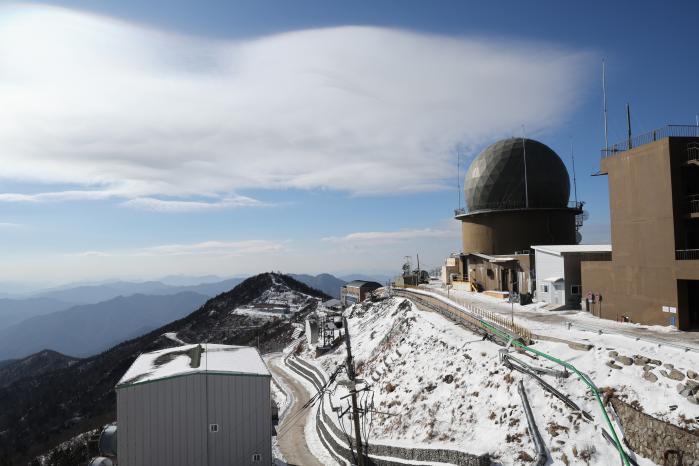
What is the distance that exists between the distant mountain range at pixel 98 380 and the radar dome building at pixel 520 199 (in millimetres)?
27425

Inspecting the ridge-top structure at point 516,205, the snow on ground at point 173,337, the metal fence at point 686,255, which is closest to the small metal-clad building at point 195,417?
the metal fence at point 686,255

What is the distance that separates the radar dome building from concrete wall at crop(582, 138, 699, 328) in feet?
57.7

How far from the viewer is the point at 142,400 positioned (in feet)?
59.3

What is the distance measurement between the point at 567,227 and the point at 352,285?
29.8 meters

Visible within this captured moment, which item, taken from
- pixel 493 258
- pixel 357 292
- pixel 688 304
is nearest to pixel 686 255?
pixel 688 304

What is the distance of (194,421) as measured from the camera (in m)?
18.3

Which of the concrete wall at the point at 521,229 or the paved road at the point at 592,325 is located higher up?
the concrete wall at the point at 521,229

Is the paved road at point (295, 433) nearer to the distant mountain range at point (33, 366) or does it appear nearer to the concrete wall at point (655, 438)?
the concrete wall at point (655, 438)

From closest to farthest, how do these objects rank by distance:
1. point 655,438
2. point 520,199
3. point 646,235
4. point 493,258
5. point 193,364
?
point 655,438 < point 193,364 < point 646,235 < point 493,258 < point 520,199

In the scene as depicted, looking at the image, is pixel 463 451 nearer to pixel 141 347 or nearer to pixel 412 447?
pixel 412 447

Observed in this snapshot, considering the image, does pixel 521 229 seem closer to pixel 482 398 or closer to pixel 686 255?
pixel 686 255

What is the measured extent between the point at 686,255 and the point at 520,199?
22.9 m

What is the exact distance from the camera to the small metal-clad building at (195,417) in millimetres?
17938

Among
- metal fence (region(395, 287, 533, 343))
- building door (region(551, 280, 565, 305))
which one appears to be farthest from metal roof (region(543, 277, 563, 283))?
metal fence (region(395, 287, 533, 343))
